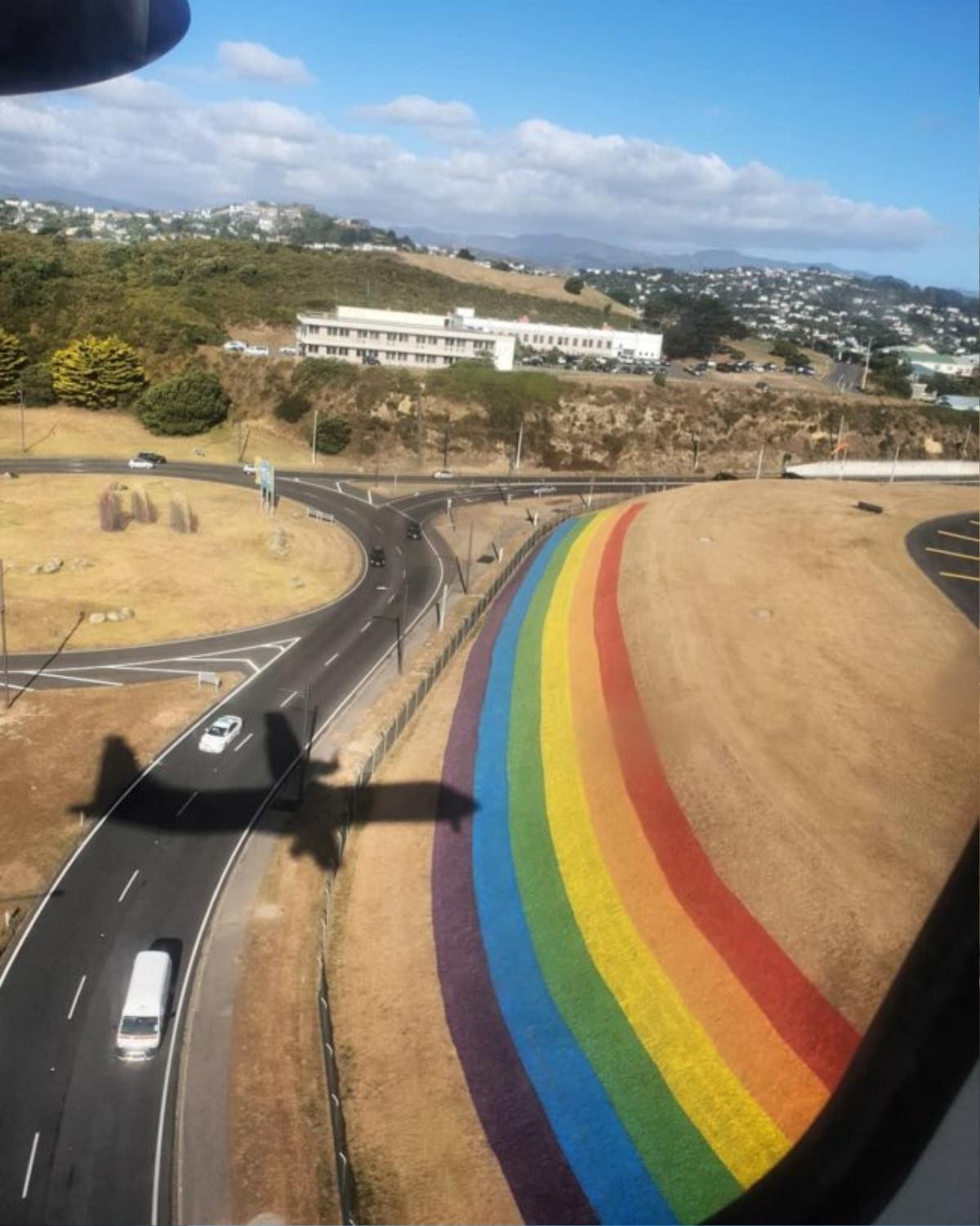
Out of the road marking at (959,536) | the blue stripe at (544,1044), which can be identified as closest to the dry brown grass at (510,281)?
the road marking at (959,536)

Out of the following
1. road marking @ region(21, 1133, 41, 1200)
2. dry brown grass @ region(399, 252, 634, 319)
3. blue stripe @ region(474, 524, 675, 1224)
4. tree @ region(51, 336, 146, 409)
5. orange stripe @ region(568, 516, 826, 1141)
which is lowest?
road marking @ region(21, 1133, 41, 1200)

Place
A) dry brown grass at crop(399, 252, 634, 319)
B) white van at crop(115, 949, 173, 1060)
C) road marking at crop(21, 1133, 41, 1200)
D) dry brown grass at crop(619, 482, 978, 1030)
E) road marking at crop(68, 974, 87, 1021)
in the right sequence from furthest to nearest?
1. dry brown grass at crop(399, 252, 634, 319)
2. road marking at crop(68, 974, 87, 1021)
3. white van at crop(115, 949, 173, 1060)
4. dry brown grass at crop(619, 482, 978, 1030)
5. road marking at crop(21, 1133, 41, 1200)

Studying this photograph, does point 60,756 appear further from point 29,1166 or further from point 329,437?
point 329,437

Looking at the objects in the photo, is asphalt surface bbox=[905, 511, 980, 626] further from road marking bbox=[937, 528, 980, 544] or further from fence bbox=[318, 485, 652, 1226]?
fence bbox=[318, 485, 652, 1226]

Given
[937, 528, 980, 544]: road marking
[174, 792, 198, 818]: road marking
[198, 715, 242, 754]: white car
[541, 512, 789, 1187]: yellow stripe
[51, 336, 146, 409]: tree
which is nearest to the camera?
[541, 512, 789, 1187]: yellow stripe

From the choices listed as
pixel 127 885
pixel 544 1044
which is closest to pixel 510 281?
pixel 127 885

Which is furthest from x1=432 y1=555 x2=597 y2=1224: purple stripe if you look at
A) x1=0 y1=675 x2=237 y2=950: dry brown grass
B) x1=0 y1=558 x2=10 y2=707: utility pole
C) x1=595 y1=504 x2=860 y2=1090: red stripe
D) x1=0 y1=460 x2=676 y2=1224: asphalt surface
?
x1=0 y1=558 x2=10 y2=707: utility pole

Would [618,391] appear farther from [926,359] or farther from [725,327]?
[926,359]
